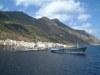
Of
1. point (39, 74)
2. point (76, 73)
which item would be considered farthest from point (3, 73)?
point (76, 73)

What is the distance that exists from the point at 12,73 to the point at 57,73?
883 inches

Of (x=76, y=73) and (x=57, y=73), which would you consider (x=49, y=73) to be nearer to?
(x=57, y=73)

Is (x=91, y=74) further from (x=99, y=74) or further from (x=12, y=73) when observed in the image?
(x=12, y=73)

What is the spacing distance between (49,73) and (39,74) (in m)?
6.03

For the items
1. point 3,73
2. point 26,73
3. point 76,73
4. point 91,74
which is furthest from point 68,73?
point 3,73

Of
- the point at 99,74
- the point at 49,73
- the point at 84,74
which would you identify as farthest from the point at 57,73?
the point at 99,74

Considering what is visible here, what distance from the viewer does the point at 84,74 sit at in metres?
121

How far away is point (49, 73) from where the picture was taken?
120125 millimetres

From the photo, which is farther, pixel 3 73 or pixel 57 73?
pixel 57 73

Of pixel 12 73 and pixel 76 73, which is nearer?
pixel 12 73

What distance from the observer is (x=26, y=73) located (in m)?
118

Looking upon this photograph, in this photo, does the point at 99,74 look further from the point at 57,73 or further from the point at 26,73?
the point at 26,73

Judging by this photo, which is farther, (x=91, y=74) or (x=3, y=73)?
(x=91, y=74)

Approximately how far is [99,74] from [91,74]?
4.40 meters
